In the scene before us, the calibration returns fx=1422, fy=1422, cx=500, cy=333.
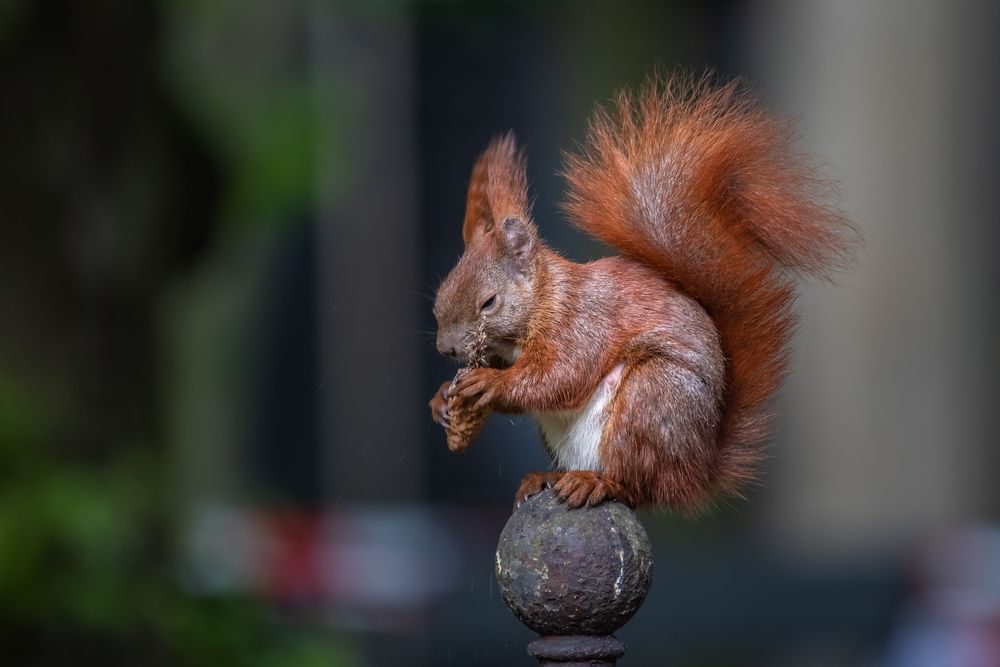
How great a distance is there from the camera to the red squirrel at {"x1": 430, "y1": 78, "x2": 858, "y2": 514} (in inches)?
51.7

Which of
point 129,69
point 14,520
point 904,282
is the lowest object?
point 904,282

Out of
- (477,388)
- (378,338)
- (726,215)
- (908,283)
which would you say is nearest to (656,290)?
(726,215)

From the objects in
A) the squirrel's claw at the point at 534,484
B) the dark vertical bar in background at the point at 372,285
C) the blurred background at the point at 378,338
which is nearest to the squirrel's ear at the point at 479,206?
the squirrel's claw at the point at 534,484

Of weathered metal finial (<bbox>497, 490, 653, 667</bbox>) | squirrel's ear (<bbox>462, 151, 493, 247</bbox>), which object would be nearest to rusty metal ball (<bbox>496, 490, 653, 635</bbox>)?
weathered metal finial (<bbox>497, 490, 653, 667</bbox>)

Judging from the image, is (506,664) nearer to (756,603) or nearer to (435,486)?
(756,603)

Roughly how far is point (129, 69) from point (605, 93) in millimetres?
2950

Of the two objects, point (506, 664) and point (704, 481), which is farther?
point (506, 664)

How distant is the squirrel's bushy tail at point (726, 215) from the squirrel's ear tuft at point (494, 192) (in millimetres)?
55

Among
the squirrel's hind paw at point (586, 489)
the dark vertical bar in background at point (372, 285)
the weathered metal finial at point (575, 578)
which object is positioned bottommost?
the dark vertical bar in background at point (372, 285)

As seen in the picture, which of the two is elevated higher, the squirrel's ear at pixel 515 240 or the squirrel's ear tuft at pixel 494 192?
the squirrel's ear tuft at pixel 494 192

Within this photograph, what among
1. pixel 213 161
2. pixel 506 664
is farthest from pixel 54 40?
pixel 506 664

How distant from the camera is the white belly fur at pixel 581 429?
1333 millimetres

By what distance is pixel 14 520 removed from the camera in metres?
2.32

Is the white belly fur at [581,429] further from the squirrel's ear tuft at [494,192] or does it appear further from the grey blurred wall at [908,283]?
the grey blurred wall at [908,283]
